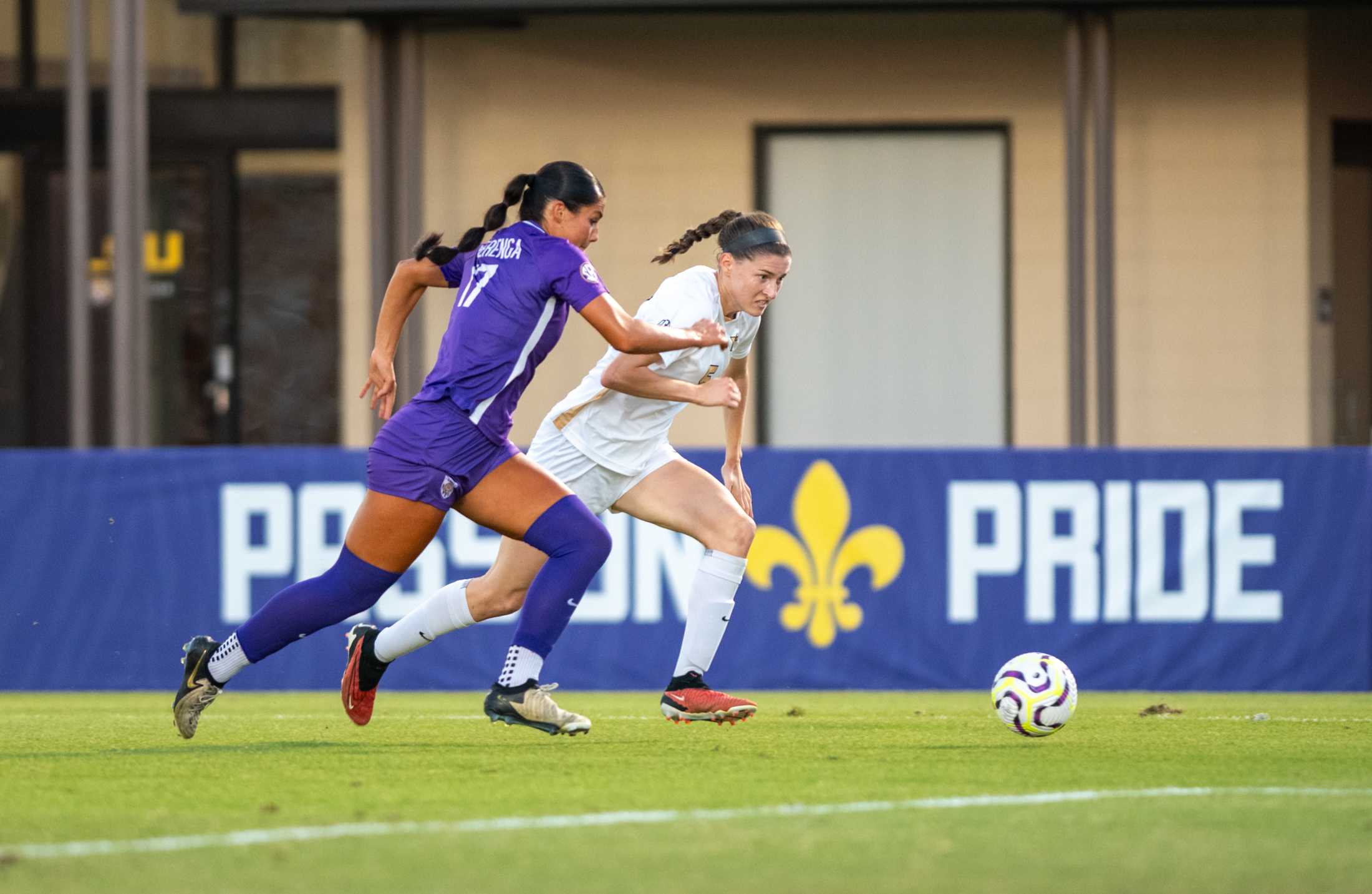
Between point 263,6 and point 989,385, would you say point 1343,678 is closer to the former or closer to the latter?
point 989,385

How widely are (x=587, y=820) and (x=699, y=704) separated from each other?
2.10 m

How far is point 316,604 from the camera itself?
596cm

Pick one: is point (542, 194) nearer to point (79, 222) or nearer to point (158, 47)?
point (79, 222)

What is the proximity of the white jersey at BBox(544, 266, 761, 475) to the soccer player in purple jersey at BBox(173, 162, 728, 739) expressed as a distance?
1.56 feet

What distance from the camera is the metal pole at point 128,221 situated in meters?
12.2

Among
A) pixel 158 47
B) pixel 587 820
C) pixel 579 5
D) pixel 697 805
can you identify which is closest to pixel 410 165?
pixel 579 5

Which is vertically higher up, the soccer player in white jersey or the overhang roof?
the overhang roof

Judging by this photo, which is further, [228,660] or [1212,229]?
[1212,229]

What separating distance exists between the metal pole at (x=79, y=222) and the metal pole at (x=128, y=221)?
0.28m

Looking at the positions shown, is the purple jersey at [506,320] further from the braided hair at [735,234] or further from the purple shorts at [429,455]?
the braided hair at [735,234]

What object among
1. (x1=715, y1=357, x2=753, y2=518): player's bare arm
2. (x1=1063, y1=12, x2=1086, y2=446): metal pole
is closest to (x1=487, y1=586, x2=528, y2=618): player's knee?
(x1=715, y1=357, x2=753, y2=518): player's bare arm

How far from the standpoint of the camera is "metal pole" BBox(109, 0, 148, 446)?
12.2m

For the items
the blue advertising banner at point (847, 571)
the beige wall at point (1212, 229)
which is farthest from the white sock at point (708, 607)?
the beige wall at point (1212, 229)

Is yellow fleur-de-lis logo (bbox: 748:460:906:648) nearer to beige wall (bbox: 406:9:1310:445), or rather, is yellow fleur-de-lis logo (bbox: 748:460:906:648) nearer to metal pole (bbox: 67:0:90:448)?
beige wall (bbox: 406:9:1310:445)
